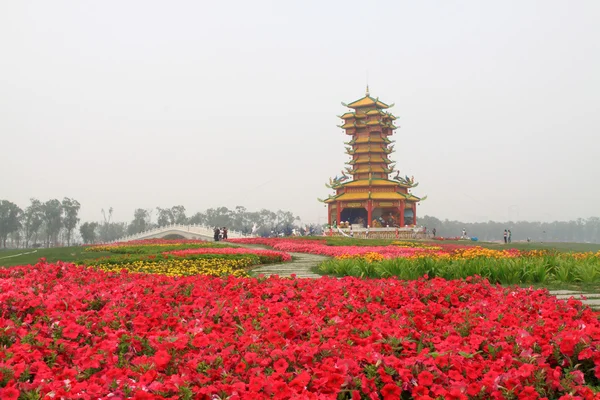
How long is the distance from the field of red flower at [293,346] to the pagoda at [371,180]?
41967mm

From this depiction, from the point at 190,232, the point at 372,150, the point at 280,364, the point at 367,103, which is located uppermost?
the point at 367,103

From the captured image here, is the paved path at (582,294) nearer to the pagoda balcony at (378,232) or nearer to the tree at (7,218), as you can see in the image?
the pagoda balcony at (378,232)

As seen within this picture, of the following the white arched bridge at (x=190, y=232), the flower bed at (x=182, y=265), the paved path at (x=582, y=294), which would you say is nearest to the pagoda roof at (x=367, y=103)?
the white arched bridge at (x=190, y=232)

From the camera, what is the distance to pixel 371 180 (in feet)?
160

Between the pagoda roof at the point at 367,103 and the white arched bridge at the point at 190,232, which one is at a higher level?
the pagoda roof at the point at 367,103

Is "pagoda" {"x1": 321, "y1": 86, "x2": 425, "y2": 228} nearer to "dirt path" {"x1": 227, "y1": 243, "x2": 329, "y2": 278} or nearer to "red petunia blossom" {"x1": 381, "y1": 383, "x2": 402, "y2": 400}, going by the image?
"dirt path" {"x1": 227, "y1": 243, "x2": 329, "y2": 278}

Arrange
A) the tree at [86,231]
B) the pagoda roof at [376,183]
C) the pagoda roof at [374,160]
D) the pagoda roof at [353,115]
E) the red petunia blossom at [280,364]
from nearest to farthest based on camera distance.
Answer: the red petunia blossom at [280,364], the pagoda roof at [376,183], the pagoda roof at [374,160], the pagoda roof at [353,115], the tree at [86,231]

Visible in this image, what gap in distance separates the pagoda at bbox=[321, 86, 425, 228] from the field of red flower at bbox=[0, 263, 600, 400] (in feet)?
138

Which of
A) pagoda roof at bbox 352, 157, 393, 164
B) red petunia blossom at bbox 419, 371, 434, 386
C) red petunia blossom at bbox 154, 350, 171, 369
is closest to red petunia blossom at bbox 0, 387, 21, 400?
red petunia blossom at bbox 154, 350, 171, 369

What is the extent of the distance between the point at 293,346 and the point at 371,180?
4561cm

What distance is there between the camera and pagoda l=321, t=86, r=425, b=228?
4841 centimetres

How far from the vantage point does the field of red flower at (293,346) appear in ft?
10.2

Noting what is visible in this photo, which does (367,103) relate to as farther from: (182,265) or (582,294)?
(582,294)

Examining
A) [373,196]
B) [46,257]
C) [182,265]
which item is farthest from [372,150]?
[182,265]
